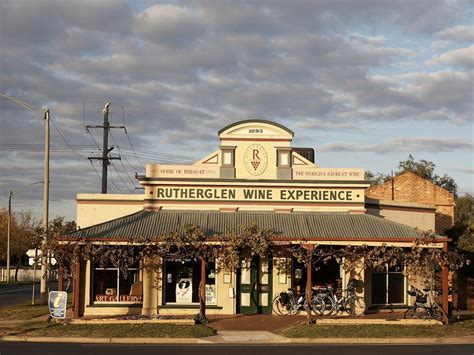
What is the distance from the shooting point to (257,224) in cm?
2614

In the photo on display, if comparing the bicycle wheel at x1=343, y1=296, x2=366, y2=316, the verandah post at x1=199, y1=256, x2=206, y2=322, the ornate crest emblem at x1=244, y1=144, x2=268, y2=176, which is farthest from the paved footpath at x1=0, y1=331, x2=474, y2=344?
the ornate crest emblem at x1=244, y1=144, x2=268, y2=176

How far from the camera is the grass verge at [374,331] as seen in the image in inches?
822

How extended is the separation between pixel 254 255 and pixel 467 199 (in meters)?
51.0

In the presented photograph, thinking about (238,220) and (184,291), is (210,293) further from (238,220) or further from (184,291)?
(238,220)

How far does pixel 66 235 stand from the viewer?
82.8 feet

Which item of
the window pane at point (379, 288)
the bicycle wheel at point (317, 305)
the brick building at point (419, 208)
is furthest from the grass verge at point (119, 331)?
the brick building at point (419, 208)

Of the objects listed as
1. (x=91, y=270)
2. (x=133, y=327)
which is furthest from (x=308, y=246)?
(x=91, y=270)

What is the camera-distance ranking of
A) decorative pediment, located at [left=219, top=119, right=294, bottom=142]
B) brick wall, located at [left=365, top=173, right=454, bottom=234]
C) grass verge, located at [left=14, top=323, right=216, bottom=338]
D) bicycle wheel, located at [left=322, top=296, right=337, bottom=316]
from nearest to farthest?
grass verge, located at [left=14, top=323, right=216, bottom=338] → bicycle wheel, located at [left=322, top=296, right=337, bottom=316] → decorative pediment, located at [left=219, top=119, right=294, bottom=142] → brick wall, located at [left=365, top=173, right=454, bottom=234]

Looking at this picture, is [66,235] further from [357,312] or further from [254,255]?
[357,312]

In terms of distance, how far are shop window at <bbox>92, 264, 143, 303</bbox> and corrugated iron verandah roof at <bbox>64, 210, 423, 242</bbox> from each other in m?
1.94

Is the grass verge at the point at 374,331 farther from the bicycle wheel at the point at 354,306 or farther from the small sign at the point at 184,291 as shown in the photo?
the small sign at the point at 184,291

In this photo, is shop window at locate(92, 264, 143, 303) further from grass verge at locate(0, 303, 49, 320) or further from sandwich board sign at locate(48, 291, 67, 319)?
sandwich board sign at locate(48, 291, 67, 319)

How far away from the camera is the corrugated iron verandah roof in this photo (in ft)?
83.6

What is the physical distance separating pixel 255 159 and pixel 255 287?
5295mm
